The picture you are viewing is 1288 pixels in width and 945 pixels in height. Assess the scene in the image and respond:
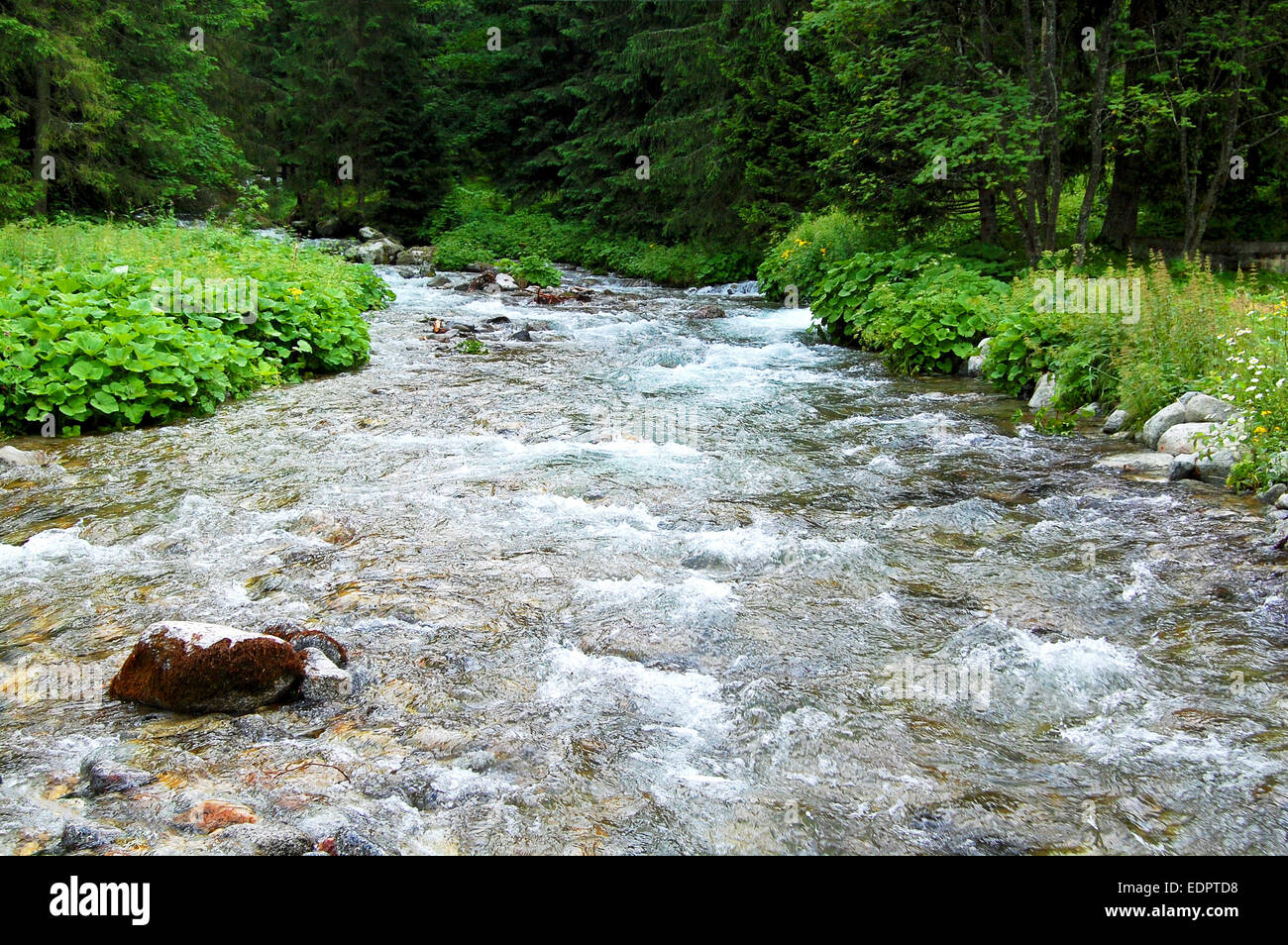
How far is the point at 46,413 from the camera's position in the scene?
797cm

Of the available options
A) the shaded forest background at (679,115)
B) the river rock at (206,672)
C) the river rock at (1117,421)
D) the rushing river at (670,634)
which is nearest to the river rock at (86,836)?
the rushing river at (670,634)

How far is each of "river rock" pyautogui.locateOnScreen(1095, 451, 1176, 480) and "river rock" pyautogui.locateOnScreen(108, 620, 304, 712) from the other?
6011 mm

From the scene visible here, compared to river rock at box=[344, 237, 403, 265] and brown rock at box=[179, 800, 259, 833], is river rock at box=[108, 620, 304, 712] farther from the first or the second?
river rock at box=[344, 237, 403, 265]

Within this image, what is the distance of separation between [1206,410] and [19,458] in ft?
30.0

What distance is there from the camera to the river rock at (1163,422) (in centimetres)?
753

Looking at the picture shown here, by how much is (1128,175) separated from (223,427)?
13644 mm

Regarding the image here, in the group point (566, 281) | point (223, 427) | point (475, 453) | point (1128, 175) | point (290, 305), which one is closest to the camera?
point (475, 453)

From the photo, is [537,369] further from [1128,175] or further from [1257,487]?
[1128,175]

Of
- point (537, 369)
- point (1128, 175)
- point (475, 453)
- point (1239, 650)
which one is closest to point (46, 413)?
point (475, 453)

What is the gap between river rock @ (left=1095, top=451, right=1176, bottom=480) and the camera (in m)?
6.95

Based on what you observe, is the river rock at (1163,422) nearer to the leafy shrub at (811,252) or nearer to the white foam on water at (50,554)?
the white foam on water at (50,554)

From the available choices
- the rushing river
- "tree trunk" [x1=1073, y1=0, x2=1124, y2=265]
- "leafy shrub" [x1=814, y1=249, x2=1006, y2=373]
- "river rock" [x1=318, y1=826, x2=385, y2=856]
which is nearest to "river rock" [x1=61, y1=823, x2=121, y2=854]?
the rushing river

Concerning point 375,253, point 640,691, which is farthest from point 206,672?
point 375,253

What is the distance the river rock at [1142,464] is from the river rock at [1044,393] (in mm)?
1653
